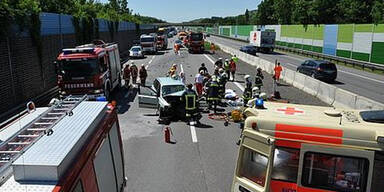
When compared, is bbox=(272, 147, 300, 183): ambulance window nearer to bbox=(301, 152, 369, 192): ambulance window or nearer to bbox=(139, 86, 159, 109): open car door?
bbox=(301, 152, 369, 192): ambulance window

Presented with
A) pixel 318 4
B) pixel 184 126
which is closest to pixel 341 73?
pixel 184 126

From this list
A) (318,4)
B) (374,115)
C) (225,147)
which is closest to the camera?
(374,115)

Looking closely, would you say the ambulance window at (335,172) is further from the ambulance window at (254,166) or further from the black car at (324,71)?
the black car at (324,71)

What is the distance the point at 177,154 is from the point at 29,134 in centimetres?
741

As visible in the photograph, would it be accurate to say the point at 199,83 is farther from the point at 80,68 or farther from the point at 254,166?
the point at 254,166

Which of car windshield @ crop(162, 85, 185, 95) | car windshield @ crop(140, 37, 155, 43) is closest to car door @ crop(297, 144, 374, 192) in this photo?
car windshield @ crop(162, 85, 185, 95)

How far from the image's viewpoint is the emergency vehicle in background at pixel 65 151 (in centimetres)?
412

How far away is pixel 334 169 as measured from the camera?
629 cm

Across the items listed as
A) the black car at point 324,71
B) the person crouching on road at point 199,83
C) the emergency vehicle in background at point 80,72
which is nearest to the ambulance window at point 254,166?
the emergency vehicle in background at point 80,72

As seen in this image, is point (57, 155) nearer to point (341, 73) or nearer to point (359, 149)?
point (359, 149)

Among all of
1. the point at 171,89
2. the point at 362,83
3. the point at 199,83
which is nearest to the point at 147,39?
the point at 362,83

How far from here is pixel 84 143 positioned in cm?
539

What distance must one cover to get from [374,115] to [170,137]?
8749 mm

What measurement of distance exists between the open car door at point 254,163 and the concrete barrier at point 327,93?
14.8 metres
